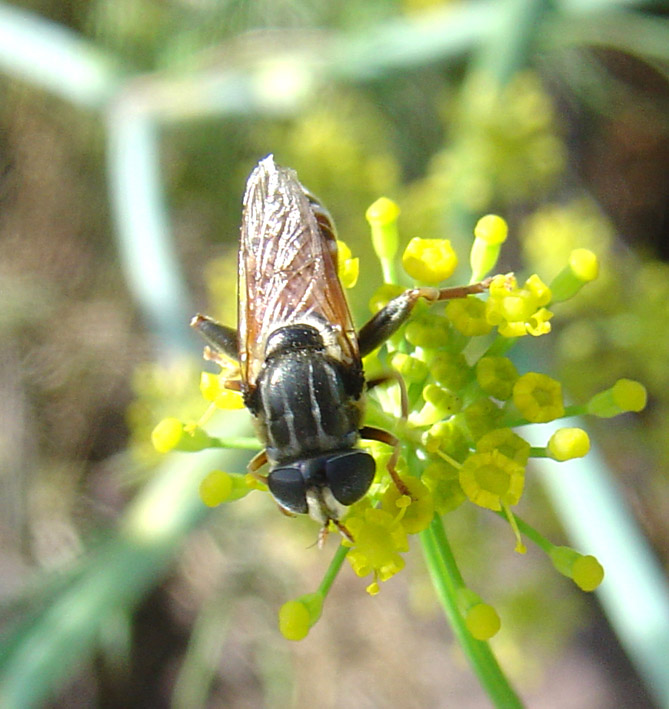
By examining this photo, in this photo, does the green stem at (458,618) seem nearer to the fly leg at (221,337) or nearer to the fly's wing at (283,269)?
the fly's wing at (283,269)

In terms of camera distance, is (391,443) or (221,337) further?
(221,337)

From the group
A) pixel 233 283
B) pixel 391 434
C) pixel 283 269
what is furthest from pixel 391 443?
pixel 233 283

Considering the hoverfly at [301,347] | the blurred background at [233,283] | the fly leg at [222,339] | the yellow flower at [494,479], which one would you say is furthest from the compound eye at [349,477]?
the blurred background at [233,283]

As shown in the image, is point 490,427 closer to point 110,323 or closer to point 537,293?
point 537,293

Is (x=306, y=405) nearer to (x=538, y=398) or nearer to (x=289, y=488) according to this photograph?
(x=289, y=488)

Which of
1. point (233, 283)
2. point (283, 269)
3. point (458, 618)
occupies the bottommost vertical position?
point (458, 618)
